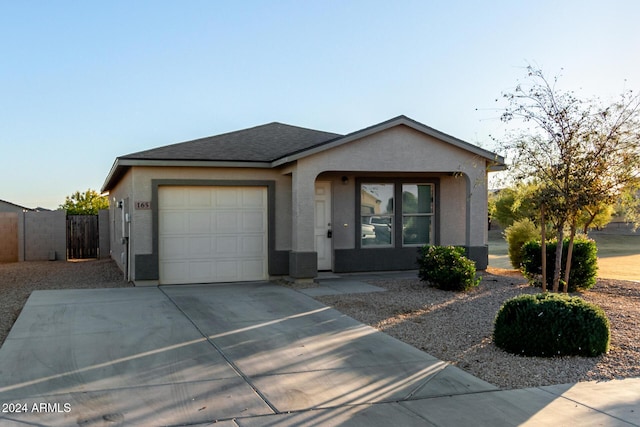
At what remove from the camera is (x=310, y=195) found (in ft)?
43.5

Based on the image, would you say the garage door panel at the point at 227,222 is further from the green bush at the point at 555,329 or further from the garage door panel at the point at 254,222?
the green bush at the point at 555,329

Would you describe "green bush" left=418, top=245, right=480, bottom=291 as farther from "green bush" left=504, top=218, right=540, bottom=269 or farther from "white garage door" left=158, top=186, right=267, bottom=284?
"green bush" left=504, top=218, right=540, bottom=269

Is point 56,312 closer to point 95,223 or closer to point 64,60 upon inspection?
point 64,60

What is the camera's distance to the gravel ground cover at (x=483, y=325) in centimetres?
669

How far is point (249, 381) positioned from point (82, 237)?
A: 18.5 m

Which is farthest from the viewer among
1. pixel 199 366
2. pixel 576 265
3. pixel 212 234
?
pixel 212 234

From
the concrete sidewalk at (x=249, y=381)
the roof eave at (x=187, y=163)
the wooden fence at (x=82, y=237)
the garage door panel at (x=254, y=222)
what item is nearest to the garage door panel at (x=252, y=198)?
the garage door panel at (x=254, y=222)

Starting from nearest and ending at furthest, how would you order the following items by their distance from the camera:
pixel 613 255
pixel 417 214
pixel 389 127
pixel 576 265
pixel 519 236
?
pixel 576 265
pixel 389 127
pixel 417 214
pixel 519 236
pixel 613 255

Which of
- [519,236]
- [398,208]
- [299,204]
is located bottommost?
[519,236]

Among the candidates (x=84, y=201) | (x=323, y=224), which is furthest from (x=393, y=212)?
(x=84, y=201)

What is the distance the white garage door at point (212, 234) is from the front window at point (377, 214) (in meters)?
2.74

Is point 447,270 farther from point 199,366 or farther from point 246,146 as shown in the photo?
point 199,366

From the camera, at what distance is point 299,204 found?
43.3 feet

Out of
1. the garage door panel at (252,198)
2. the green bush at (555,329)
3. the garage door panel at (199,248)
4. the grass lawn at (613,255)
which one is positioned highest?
the garage door panel at (252,198)
